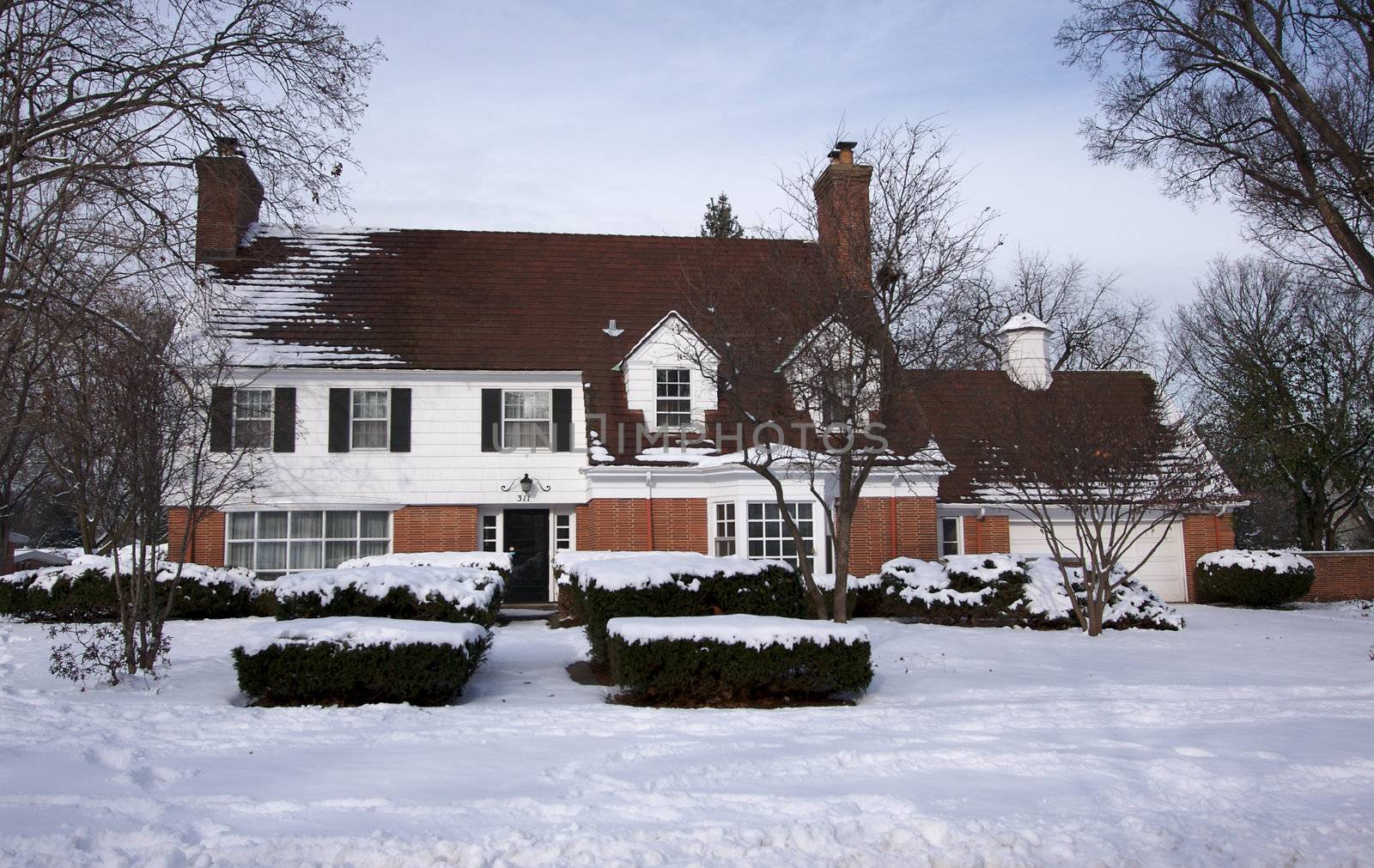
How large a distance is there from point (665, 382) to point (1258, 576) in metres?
13.2

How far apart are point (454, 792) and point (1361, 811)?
5.35 meters

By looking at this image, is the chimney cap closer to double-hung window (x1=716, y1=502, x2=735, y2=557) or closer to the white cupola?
the white cupola

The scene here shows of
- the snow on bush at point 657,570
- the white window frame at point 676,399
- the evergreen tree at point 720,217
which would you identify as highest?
the evergreen tree at point 720,217

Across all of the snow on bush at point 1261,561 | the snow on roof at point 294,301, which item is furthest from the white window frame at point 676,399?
the snow on bush at point 1261,561

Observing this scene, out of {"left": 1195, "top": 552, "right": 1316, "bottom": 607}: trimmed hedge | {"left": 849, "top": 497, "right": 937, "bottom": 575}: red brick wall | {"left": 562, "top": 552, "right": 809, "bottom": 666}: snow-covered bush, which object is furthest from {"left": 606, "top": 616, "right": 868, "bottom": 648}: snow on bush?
{"left": 1195, "top": 552, "right": 1316, "bottom": 607}: trimmed hedge

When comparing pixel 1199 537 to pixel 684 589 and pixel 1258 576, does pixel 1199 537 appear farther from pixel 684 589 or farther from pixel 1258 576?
pixel 684 589

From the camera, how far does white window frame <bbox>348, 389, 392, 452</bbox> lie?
20.5m

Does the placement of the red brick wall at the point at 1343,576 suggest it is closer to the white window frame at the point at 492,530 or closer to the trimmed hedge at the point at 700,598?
the trimmed hedge at the point at 700,598

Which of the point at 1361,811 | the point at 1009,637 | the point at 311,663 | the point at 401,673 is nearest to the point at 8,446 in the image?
the point at 311,663

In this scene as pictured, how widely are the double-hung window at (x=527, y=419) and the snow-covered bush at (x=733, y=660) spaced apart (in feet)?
37.9

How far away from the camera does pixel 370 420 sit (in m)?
20.7

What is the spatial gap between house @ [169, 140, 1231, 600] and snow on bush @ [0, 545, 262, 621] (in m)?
2.61

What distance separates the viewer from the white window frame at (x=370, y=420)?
2052 cm

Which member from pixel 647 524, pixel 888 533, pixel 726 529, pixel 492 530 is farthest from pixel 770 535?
pixel 492 530
